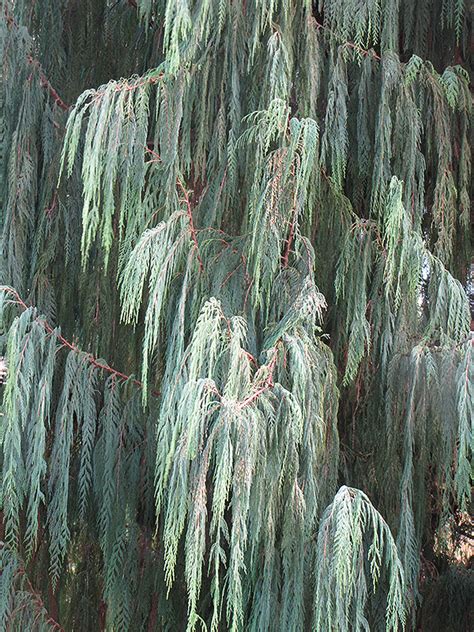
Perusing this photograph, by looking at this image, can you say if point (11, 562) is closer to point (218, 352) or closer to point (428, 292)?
point (218, 352)

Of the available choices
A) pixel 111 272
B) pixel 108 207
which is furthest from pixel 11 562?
pixel 108 207

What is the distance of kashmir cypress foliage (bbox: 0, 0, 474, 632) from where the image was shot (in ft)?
5.04

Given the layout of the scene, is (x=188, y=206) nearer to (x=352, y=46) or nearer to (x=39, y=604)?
(x=352, y=46)

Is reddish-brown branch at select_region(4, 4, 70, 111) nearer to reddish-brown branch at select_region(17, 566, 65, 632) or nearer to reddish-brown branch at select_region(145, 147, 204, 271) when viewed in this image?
reddish-brown branch at select_region(145, 147, 204, 271)

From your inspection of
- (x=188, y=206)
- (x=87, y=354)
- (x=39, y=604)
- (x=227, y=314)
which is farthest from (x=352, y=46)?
(x=39, y=604)

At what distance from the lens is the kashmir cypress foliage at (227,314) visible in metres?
1.54

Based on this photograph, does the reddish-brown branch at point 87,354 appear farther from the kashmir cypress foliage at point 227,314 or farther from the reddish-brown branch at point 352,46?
the reddish-brown branch at point 352,46

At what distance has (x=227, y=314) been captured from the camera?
1.68 m

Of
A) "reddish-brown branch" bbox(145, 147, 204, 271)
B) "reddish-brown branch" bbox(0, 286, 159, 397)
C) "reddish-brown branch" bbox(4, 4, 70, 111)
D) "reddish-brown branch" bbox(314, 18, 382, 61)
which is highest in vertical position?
"reddish-brown branch" bbox(314, 18, 382, 61)

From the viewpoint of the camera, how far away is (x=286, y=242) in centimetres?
180

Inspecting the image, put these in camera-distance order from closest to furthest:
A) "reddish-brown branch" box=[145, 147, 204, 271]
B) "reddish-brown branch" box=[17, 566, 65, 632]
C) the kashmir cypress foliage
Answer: the kashmir cypress foliage < "reddish-brown branch" box=[145, 147, 204, 271] < "reddish-brown branch" box=[17, 566, 65, 632]

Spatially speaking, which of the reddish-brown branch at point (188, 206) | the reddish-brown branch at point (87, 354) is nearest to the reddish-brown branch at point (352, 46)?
the reddish-brown branch at point (188, 206)

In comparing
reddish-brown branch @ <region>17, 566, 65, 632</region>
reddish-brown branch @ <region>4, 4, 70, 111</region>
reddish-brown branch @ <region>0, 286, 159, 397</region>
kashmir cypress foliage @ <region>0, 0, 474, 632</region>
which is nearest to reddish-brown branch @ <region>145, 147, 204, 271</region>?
kashmir cypress foliage @ <region>0, 0, 474, 632</region>

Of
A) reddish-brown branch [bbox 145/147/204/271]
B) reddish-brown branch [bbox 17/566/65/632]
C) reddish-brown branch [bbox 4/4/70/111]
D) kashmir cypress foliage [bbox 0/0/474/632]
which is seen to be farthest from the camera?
reddish-brown branch [bbox 4/4/70/111]
